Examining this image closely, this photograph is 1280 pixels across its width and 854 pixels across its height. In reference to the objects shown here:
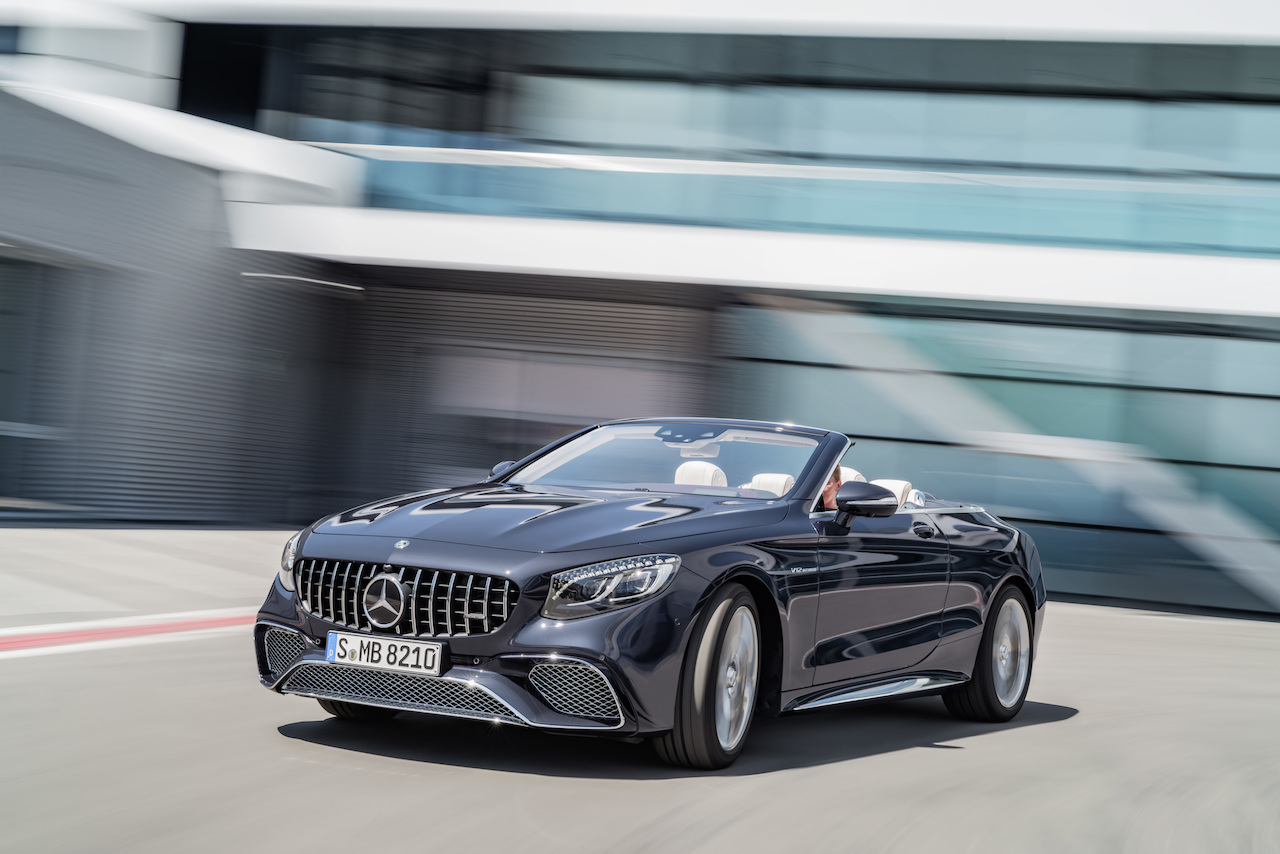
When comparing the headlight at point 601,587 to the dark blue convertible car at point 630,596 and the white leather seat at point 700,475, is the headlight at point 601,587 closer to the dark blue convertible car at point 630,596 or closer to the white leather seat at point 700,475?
the dark blue convertible car at point 630,596

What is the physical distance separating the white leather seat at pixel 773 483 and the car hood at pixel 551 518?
0.61ft

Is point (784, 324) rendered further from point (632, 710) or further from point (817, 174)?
point (632, 710)

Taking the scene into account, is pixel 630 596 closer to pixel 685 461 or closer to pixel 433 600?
pixel 433 600

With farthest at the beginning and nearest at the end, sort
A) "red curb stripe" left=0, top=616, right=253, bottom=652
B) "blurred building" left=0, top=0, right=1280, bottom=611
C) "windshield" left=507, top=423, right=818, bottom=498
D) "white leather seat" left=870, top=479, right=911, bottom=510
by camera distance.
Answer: "blurred building" left=0, top=0, right=1280, bottom=611, "red curb stripe" left=0, top=616, right=253, bottom=652, "white leather seat" left=870, top=479, right=911, bottom=510, "windshield" left=507, top=423, right=818, bottom=498

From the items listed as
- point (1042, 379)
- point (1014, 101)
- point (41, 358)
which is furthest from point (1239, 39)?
point (41, 358)

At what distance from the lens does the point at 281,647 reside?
212 inches

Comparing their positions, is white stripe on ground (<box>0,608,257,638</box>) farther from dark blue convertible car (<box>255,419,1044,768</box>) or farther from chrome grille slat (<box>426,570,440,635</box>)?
chrome grille slat (<box>426,570,440,635</box>)

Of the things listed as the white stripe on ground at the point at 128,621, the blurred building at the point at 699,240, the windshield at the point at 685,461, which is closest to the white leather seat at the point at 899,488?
the windshield at the point at 685,461

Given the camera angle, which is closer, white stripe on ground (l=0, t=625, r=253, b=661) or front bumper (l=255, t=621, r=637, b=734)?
front bumper (l=255, t=621, r=637, b=734)

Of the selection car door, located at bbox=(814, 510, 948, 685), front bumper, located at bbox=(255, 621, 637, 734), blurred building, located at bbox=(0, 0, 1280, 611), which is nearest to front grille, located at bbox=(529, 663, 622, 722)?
front bumper, located at bbox=(255, 621, 637, 734)

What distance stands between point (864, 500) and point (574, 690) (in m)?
1.76

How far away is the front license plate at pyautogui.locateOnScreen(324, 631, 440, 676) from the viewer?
4973mm

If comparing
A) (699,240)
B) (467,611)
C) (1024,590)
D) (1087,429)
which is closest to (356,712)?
(467,611)

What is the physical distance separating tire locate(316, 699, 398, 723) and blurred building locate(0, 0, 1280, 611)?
1059 centimetres
